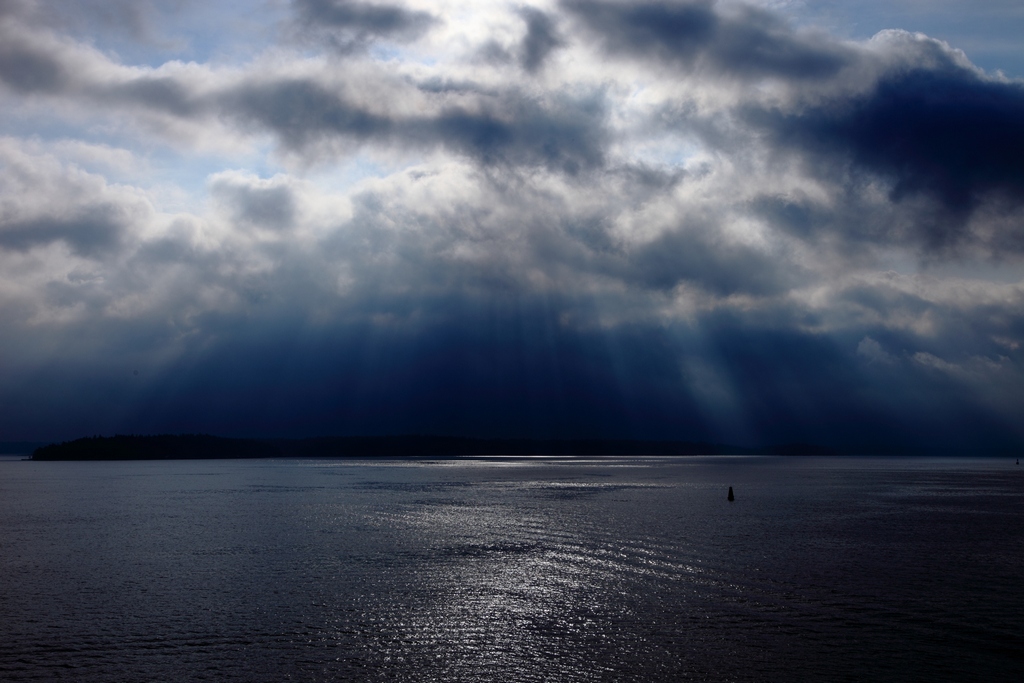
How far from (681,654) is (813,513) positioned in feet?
161

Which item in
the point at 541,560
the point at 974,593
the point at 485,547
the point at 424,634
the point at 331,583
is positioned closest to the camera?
the point at 424,634

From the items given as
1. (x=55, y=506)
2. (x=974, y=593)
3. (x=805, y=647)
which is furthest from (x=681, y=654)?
(x=55, y=506)

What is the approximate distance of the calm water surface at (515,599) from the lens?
21.3 m

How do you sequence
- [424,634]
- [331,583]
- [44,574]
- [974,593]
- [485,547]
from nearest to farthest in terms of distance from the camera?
1. [424,634]
2. [974,593]
3. [331,583]
4. [44,574]
5. [485,547]

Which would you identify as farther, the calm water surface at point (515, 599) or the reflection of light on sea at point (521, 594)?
the reflection of light on sea at point (521, 594)

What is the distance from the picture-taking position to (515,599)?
95.5 ft

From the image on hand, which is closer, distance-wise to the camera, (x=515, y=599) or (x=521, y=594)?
(x=515, y=599)

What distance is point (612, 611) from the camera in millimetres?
27219

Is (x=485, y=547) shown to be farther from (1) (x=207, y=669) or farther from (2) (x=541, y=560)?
(1) (x=207, y=669)

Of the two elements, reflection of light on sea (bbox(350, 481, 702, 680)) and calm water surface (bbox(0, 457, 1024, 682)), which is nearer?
calm water surface (bbox(0, 457, 1024, 682))

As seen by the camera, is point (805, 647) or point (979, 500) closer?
point (805, 647)

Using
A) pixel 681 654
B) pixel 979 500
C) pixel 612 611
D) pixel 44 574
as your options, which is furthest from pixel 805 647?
pixel 979 500

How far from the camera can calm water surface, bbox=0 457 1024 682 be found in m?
21.3

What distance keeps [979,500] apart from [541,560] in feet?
230
